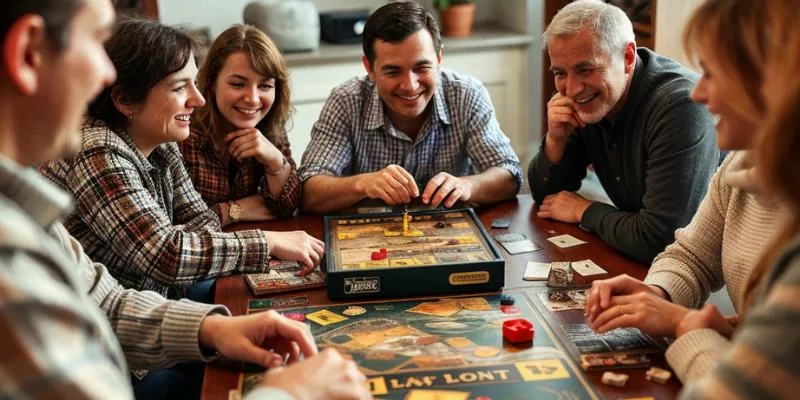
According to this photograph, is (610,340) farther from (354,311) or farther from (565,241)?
(565,241)

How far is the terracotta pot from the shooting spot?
16.6ft

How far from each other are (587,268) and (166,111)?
3.52 feet

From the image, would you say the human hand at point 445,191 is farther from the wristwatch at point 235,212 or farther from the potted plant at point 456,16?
the potted plant at point 456,16

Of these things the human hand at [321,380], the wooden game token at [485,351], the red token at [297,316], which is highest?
the human hand at [321,380]

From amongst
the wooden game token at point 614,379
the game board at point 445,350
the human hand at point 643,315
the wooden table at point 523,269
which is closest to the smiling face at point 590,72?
the wooden table at point 523,269

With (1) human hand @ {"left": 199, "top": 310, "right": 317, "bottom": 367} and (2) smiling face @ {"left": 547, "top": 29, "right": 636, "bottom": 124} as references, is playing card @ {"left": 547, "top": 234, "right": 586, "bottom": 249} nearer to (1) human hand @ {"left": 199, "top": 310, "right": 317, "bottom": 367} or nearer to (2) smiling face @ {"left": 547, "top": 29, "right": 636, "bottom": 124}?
(2) smiling face @ {"left": 547, "top": 29, "right": 636, "bottom": 124}

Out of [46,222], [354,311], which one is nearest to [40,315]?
[46,222]

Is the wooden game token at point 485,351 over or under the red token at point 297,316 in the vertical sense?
over

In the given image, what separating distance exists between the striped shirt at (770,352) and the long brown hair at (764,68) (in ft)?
0.27

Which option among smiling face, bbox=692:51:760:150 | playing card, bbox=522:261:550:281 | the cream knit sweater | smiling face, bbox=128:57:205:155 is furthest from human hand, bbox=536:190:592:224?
smiling face, bbox=692:51:760:150

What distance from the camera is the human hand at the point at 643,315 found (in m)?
1.60

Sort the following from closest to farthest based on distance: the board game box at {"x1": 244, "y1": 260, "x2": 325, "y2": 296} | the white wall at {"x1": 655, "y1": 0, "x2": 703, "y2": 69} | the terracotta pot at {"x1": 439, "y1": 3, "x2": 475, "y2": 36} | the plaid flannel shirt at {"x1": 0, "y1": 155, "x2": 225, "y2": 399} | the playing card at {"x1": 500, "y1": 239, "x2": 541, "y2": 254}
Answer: the plaid flannel shirt at {"x1": 0, "y1": 155, "x2": 225, "y2": 399}, the board game box at {"x1": 244, "y1": 260, "x2": 325, "y2": 296}, the playing card at {"x1": 500, "y1": 239, "x2": 541, "y2": 254}, the white wall at {"x1": 655, "y1": 0, "x2": 703, "y2": 69}, the terracotta pot at {"x1": 439, "y1": 3, "x2": 475, "y2": 36}

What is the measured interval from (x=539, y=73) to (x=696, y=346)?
3987 mm

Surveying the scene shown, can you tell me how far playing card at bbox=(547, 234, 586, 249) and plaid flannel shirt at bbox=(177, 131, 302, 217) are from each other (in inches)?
30.8
